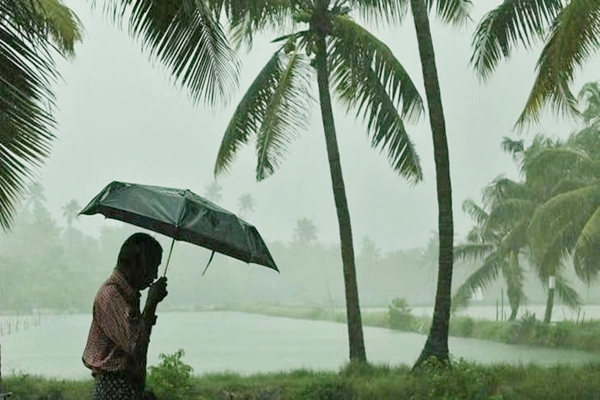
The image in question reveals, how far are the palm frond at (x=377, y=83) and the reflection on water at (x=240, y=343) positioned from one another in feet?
19.3

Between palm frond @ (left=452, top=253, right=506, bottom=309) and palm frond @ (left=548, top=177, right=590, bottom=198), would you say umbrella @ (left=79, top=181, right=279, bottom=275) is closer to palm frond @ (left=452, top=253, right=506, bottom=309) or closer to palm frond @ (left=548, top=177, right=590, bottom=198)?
palm frond @ (left=548, top=177, right=590, bottom=198)

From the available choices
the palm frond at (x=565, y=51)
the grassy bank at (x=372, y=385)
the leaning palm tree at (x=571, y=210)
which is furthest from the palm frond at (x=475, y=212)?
the palm frond at (x=565, y=51)

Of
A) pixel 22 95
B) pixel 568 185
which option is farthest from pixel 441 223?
pixel 568 185

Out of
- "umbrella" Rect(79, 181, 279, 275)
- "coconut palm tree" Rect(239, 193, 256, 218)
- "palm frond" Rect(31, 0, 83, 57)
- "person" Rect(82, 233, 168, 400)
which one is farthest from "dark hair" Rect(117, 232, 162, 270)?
"coconut palm tree" Rect(239, 193, 256, 218)

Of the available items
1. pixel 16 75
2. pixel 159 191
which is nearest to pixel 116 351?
pixel 159 191

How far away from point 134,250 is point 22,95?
166 cm

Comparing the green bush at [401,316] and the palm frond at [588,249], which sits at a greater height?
Answer: the palm frond at [588,249]

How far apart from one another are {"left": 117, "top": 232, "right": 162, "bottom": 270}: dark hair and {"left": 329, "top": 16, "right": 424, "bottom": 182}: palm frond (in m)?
7.91

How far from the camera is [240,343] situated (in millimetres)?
23094

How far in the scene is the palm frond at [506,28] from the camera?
9531mm

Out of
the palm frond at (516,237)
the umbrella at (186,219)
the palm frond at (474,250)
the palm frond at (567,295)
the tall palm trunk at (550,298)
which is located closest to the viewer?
the umbrella at (186,219)

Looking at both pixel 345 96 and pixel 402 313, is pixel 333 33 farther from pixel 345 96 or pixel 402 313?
pixel 402 313

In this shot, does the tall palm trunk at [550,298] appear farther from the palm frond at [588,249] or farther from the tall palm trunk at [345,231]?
the tall palm trunk at [345,231]

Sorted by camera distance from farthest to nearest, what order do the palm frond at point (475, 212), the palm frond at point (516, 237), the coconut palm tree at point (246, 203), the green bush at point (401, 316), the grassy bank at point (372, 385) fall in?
the coconut palm tree at point (246, 203)
the palm frond at point (475, 212)
the green bush at point (401, 316)
the palm frond at point (516, 237)
the grassy bank at point (372, 385)
